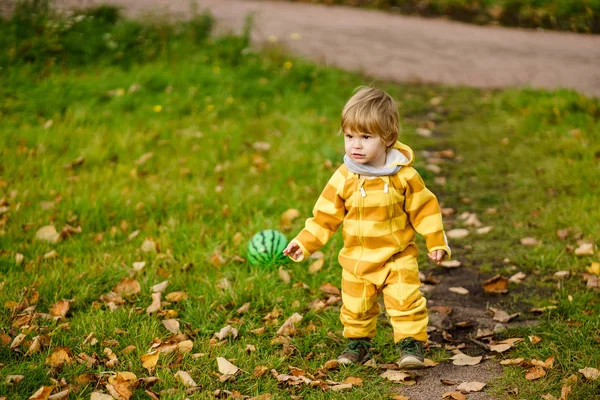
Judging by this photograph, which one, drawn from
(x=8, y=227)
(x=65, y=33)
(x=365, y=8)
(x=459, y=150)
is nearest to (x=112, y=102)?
(x=65, y=33)

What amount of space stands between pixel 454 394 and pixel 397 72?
6298 mm

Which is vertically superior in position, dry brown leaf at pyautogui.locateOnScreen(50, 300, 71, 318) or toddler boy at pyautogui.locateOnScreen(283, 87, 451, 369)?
toddler boy at pyautogui.locateOnScreen(283, 87, 451, 369)

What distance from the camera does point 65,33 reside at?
8102mm

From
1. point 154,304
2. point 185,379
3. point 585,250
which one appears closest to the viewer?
point 185,379

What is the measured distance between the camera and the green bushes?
25.2ft

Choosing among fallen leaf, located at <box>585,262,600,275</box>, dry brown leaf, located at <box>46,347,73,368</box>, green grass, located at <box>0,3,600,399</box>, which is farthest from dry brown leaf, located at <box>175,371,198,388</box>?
fallen leaf, located at <box>585,262,600,275</box>

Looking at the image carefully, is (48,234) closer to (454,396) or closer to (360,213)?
(360,213)

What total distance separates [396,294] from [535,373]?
78 cm

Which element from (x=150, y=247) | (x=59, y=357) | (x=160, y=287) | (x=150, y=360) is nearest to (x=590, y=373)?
(x=150, y=360)

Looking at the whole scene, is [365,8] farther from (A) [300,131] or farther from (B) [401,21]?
(A) [300,131]

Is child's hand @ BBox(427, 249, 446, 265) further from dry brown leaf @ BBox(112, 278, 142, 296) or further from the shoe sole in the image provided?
dry brown leaf @ BBox(112, 278, 142, 296)

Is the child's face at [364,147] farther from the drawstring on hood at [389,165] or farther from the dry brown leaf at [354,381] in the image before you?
the dry brown leaf at [354,381]

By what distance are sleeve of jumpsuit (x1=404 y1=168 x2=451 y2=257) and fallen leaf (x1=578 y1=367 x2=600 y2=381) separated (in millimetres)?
861

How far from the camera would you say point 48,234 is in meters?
4.75
